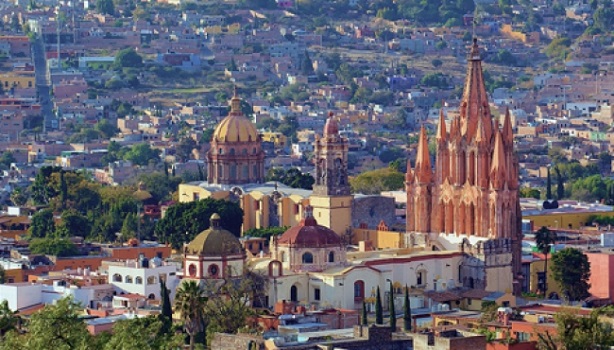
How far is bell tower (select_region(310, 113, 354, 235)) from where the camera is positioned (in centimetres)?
9225

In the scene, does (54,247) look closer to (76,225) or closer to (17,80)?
(76,225)

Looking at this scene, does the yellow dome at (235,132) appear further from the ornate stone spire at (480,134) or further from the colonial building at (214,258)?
the colonial building at (214,258)

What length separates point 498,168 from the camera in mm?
84312

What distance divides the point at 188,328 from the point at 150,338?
387 inches

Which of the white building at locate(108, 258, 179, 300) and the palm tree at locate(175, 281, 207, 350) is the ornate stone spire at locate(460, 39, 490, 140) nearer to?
the white building at locate(108, 258, 179, 300)

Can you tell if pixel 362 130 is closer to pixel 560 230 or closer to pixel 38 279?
pixel 560 230

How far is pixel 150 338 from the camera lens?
57375 millimetres

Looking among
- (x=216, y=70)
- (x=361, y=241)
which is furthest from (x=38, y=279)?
(x=216, y=70)

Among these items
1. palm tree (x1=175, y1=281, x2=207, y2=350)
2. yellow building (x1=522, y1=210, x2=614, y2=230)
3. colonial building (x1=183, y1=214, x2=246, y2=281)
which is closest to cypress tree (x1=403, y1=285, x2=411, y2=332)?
colonial building (x1=183, y1=214, x2=246, y2=281)

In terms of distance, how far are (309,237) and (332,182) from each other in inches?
497

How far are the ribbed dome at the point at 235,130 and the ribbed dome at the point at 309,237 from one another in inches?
795

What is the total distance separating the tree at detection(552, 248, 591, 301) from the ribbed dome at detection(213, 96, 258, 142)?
2049 centimetres

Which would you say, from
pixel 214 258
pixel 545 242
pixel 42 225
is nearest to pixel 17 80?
pixel 42 225

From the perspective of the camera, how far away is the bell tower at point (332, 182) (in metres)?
92.2
